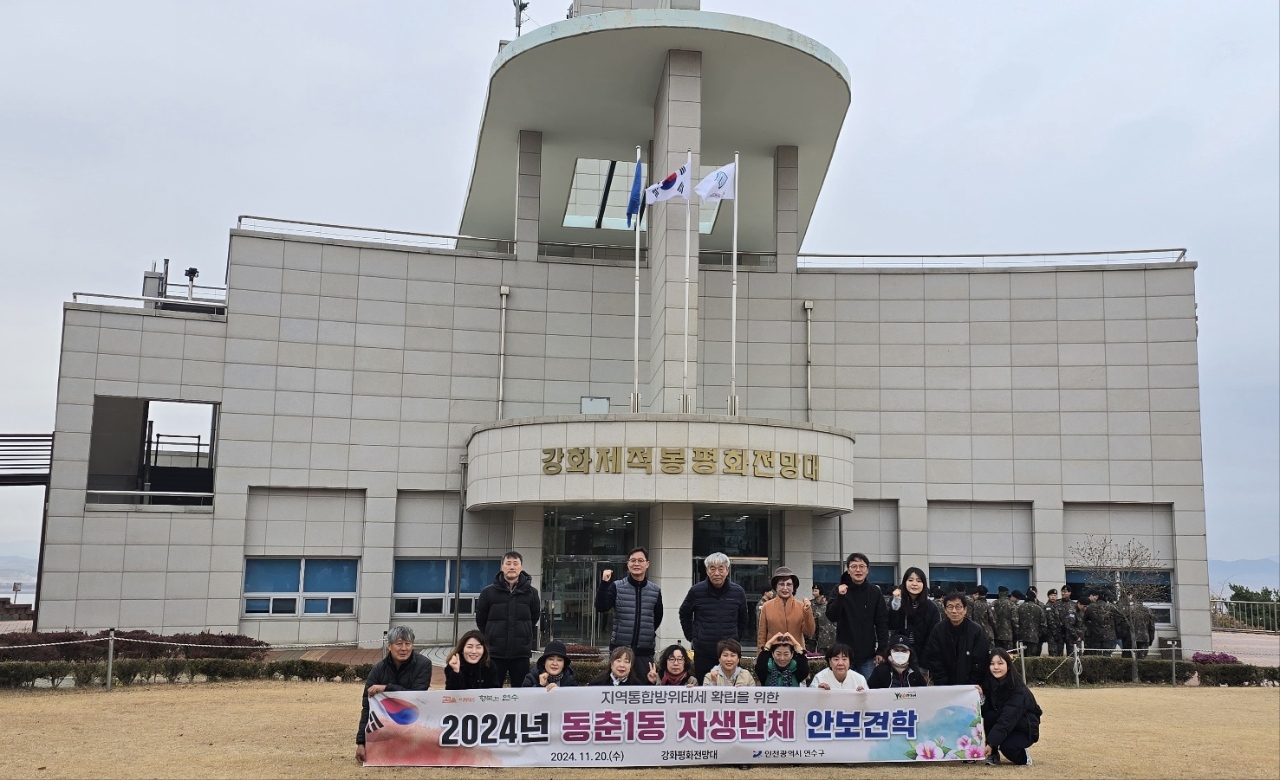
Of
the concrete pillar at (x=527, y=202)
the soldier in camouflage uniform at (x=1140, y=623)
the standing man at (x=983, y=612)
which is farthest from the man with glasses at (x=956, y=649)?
the concrete pillar at (x=527, y=202)

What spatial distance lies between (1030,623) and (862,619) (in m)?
11.4

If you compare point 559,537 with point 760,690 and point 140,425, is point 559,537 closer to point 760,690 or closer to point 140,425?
point 140,425

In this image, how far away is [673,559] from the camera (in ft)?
67.5

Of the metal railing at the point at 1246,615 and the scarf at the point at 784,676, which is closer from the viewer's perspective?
the scarf at the point at 784,676

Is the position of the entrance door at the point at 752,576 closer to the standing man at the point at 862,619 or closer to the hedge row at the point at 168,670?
the hedge row at the point at 168,670

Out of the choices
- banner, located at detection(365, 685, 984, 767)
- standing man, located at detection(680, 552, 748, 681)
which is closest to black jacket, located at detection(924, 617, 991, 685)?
banner, located at detection(365, 685, 984, 767)

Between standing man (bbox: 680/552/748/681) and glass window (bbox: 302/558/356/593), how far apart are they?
1636cm

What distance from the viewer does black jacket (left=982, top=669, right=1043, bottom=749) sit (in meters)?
9.45

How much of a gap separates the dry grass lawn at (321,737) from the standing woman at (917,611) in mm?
1380

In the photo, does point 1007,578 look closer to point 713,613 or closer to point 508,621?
point 713,613

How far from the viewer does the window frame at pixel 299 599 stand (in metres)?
24.2

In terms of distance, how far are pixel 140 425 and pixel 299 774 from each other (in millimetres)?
22145

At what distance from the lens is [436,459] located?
82.8 feet

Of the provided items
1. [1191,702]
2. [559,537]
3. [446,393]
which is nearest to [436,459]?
[446,393]
